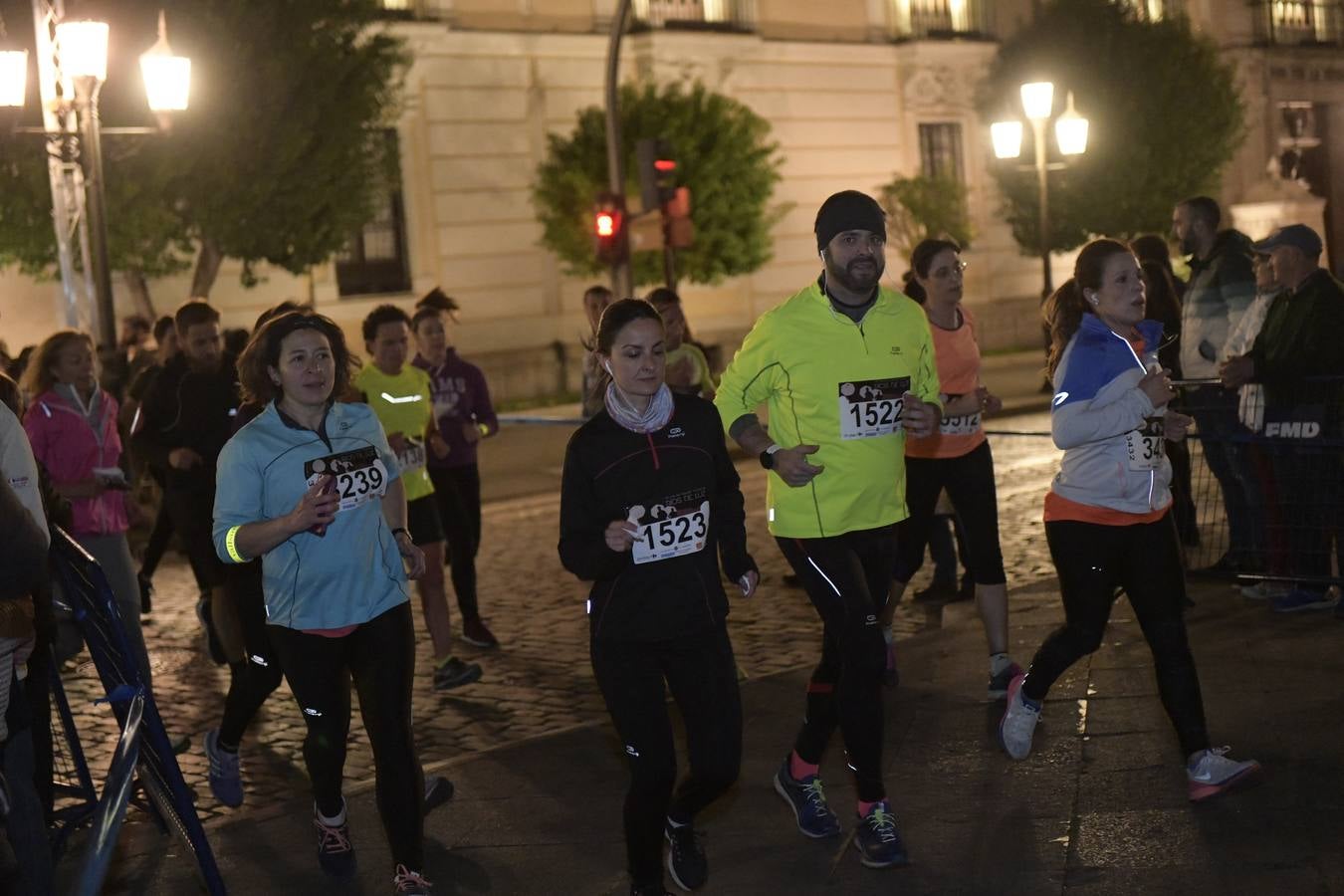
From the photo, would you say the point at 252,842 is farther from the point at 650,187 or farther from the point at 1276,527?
the point at 650,187

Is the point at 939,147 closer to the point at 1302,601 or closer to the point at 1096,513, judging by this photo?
the point at 1302,601

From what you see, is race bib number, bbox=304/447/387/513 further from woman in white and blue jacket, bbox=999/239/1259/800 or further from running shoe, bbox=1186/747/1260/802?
running shoe, bbox=1186/747/1260/802

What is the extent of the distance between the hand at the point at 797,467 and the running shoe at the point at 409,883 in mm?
1612

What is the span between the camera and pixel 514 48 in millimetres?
29484

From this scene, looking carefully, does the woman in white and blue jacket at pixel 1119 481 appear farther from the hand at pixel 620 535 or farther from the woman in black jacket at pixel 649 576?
the hand at pixel 620 535

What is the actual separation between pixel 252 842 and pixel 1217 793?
3214 mm

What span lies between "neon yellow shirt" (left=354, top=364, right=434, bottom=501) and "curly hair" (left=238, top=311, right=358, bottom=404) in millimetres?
2725

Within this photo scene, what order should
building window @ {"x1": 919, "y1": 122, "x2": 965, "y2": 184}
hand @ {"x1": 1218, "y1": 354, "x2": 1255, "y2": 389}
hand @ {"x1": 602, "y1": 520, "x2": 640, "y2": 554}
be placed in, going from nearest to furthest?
hand @ {"x1": 602, "y1": 520, "x2": 640, "y2": 554}, hand @ {"x1": 1218, "y1": 354, "x2": 1255, "y2": 389}, building window @ {"x1": 919, "y1": 122, "x2": 965, "y2": 184}

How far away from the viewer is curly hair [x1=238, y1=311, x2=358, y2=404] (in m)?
5.63

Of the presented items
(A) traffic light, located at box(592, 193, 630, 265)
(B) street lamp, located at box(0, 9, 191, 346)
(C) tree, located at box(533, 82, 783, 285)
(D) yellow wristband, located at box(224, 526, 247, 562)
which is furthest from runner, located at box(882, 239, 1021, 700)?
(C) tree, located at box(533, 82, 783, 285)

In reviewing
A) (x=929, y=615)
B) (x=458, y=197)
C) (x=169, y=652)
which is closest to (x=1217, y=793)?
(x=929, y=615)

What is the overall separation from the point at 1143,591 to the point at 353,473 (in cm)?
255

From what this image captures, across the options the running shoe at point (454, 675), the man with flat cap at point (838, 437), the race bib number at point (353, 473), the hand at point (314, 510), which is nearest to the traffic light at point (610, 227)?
the running shoe at point (454, 675)

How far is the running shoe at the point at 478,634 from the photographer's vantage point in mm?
9805
